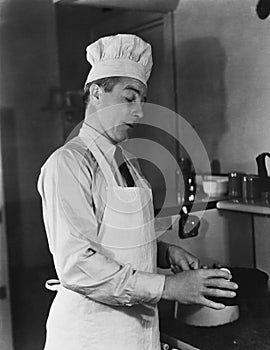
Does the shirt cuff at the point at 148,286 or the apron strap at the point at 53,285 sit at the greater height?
the shirt cuff at the point at 148,286

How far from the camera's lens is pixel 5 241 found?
4.91 ft

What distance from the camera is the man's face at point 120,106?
3.23 ft

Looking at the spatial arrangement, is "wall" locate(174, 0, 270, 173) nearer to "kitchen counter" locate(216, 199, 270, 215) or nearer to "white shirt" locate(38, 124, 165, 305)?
"kitchen counter" locate(216, 199, 270, 215)

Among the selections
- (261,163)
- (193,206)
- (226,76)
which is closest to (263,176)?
(261,163)

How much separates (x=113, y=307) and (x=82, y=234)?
0.17 m

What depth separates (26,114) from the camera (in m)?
1.50

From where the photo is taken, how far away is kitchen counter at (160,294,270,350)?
1.05 meters

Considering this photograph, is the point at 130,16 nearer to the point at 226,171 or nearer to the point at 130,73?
the point at 226,171

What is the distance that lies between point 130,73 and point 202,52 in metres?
0.66

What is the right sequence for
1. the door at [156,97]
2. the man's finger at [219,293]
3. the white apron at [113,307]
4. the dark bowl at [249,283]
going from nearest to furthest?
the man's finger at [219,293] → the white apron at [113,307] → the dark bowl at [249,283] → the door at [156,97]

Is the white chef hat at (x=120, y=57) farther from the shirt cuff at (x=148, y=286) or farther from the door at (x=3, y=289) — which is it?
the door at (x=3, y=289)

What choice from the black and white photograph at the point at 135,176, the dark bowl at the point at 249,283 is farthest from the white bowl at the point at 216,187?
the dark bowl at the point at 249,283

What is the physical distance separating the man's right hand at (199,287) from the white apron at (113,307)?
141mm

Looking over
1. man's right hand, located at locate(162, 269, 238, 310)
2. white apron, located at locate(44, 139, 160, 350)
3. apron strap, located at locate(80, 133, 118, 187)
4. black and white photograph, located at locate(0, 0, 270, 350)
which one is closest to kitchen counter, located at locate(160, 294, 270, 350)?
black and white photograph, located at locate(0, 0, 270, 350)
